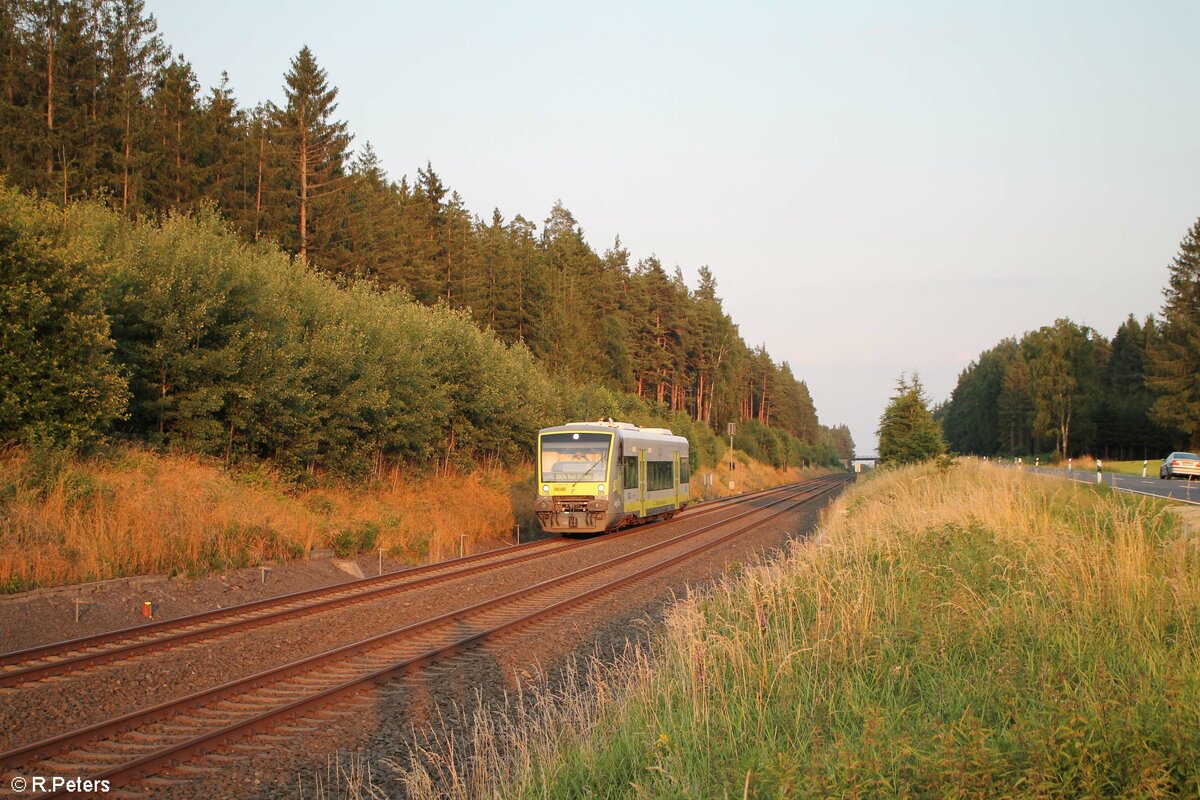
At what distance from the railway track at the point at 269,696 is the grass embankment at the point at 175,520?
5.36 metres

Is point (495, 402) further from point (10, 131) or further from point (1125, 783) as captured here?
point (1125, 783)

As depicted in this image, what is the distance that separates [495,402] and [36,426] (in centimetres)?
1548

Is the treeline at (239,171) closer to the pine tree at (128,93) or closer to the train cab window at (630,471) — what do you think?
the pine tree at (128,93)

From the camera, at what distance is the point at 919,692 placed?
5.50m

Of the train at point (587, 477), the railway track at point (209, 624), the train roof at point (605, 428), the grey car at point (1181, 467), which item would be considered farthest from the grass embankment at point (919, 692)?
the grey car at point (1181, 467)

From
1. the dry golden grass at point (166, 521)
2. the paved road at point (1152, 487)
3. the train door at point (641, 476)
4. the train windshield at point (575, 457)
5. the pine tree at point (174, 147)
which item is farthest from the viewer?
the pine tree at point (174, 147)

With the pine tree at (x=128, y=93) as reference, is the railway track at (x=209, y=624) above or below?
below

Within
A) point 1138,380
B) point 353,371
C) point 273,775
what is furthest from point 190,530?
point 1138,380

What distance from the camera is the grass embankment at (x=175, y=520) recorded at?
1238 cm

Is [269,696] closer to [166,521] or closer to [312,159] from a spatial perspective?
[166,521]

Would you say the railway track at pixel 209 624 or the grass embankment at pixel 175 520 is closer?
the railway track at pixel 209 624

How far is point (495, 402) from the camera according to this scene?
93.1ft

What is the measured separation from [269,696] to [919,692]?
5.68m

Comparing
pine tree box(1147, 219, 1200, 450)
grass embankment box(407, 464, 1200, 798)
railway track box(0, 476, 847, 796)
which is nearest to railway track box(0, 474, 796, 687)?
railway track box(0, 476, 847, 796)
